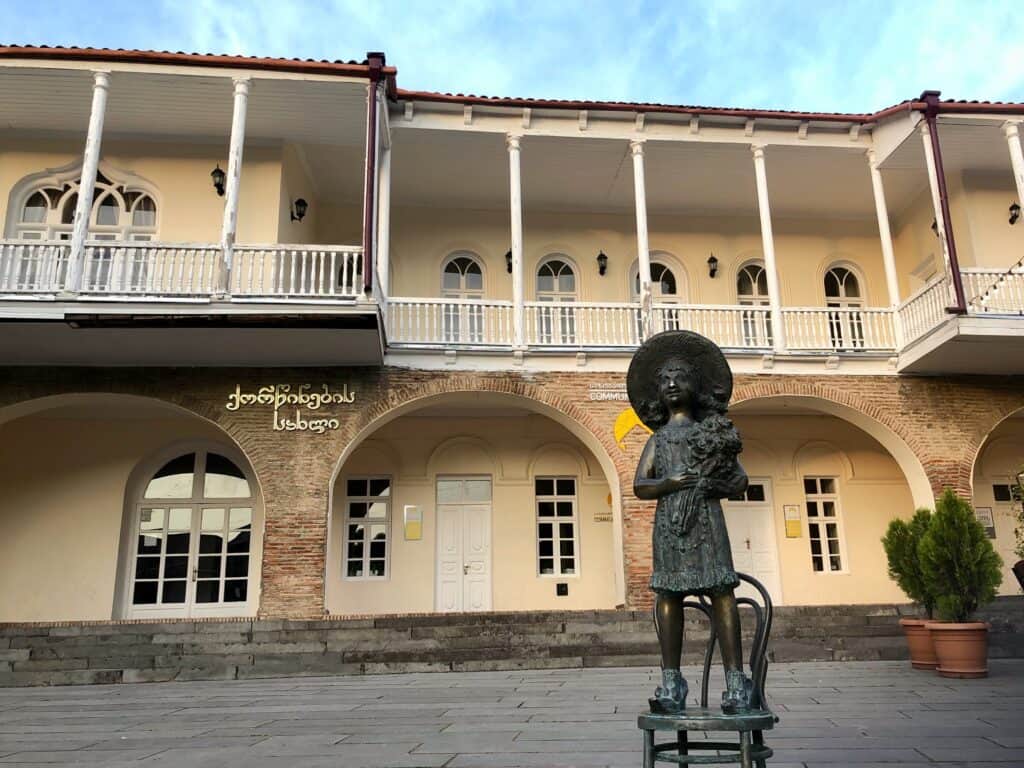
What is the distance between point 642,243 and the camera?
12.9 meters

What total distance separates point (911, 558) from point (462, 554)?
7.72m

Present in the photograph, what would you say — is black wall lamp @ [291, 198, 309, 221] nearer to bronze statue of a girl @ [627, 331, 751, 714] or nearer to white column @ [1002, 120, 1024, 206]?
bronze statue of a girl @ [627, 331, 751, 714]

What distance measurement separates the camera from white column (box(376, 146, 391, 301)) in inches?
483

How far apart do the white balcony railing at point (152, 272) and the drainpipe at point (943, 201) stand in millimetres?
9071

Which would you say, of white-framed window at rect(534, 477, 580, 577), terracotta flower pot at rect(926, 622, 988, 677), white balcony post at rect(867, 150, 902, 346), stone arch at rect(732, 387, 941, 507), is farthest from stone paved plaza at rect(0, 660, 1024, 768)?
white balcony post at rect(867, 150, 902, 346)

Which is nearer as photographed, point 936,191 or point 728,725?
point 728,725

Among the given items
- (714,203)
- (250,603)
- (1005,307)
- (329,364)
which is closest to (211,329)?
(329,364)

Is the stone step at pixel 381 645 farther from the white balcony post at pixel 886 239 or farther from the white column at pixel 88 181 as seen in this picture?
the white balcony post at pixel 886 239

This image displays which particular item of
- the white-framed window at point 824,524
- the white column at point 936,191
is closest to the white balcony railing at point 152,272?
the white column at point 936,191

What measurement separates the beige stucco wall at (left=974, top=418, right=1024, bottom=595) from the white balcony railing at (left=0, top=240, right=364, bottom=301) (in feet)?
40.7

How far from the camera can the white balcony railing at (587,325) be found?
501 inches

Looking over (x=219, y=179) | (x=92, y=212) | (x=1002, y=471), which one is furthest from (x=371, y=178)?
(x=1002, y=471)

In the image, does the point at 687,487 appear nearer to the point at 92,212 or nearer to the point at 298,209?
the point at 298,209

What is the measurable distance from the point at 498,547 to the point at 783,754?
9.78 metres
